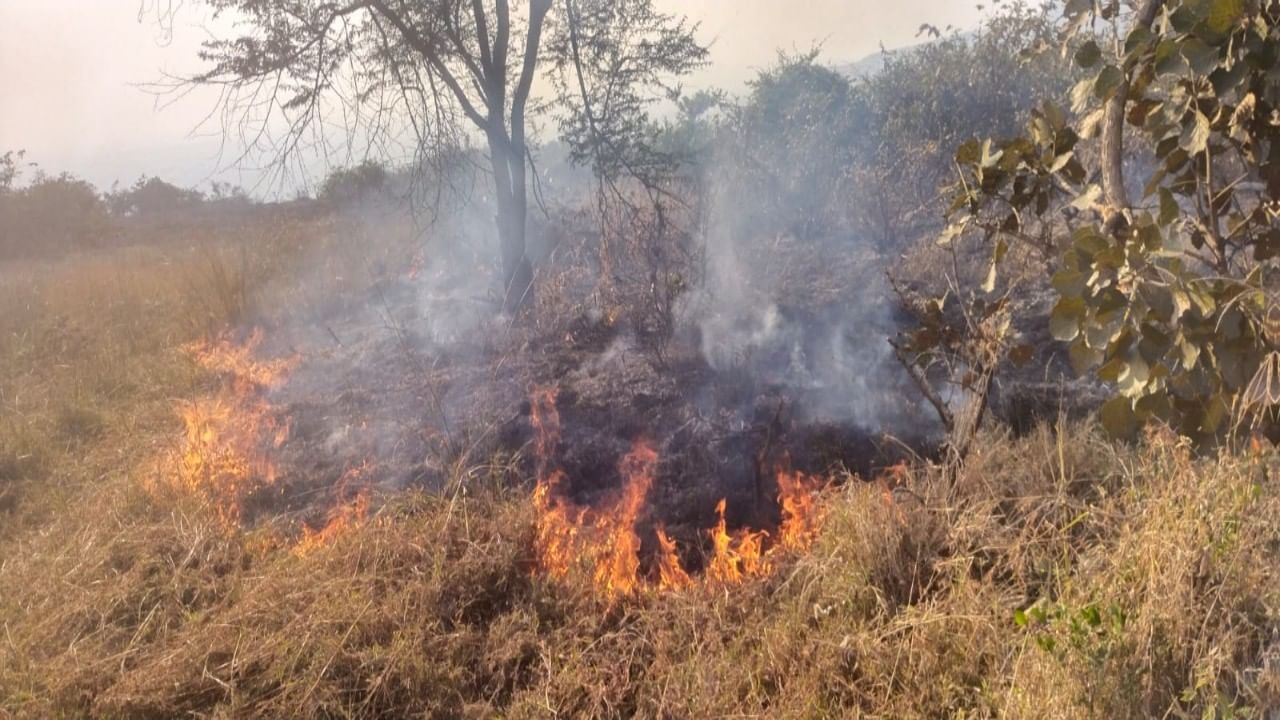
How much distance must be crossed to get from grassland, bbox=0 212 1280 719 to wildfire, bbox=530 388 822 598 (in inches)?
5.0

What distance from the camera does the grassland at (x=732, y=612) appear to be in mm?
2432

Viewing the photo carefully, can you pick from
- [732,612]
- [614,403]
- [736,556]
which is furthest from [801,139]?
[732,612]

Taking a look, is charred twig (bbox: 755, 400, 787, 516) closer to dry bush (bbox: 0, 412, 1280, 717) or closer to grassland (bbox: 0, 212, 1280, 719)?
grassland (bbox: 0, 212, 1280, 719)

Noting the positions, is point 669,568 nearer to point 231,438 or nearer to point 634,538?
point 634,538

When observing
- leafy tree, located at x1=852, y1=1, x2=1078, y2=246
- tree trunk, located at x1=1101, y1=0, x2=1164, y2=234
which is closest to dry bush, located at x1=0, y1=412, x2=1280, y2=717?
tree trunk, located at x1=1101, y1=0, x2=1164, y2=234

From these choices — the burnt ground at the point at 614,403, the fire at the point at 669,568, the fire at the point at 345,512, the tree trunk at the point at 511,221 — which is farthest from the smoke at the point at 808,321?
the fire at the point at 345,512

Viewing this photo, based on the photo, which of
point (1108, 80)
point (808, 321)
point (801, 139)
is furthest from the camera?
point (801, 139)

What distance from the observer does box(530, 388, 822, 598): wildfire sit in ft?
11.3

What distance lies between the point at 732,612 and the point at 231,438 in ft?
11.7

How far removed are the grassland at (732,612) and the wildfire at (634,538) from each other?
126mm

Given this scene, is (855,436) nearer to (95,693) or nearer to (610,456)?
(610,456)

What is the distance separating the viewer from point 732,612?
124 inches

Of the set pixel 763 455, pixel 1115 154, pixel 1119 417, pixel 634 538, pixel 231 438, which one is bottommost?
pixel 634 538

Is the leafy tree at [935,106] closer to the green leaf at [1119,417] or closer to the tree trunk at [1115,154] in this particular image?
the tree trunk at [1115,154]
